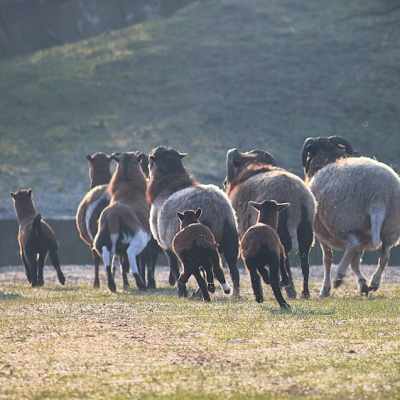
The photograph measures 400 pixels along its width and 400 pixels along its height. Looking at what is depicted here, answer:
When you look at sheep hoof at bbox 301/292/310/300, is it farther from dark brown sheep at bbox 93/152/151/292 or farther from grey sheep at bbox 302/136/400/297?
dark brown sheep at bbox 93/152/151/292

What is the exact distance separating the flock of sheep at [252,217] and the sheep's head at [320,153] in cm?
2

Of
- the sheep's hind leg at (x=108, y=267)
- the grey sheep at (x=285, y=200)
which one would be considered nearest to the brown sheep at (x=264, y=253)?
the grey sheep at (x=285, y=200)

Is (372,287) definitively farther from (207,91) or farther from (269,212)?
(207,91)

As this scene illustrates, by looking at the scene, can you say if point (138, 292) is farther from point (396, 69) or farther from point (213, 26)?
point (213, 26)

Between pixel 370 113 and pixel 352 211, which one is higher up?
pixel 370 113

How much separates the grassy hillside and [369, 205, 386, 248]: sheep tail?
831 inches

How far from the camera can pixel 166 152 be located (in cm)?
1410

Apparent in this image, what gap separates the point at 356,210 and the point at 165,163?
3.43 m

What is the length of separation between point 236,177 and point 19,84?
43.5m

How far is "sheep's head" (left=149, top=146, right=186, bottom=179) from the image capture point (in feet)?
45.6

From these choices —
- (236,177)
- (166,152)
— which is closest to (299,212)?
(236,177)

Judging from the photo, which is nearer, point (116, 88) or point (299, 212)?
point (299, 212)

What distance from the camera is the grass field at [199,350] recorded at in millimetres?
5508

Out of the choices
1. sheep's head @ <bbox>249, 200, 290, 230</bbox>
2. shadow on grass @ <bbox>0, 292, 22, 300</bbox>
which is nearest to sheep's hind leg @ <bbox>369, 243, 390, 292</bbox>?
sheep's head @ <bbox>249, 200, 290, 230</bbox>
